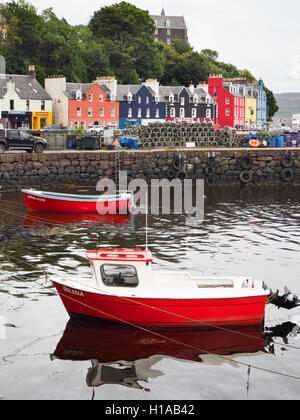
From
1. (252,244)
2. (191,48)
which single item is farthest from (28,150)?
(191,48)

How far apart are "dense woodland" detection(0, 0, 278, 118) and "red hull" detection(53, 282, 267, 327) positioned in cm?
7021

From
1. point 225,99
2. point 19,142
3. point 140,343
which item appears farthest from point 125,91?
point 140,343

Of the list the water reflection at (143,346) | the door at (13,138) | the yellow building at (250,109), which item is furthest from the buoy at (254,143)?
the yellow building at (250,109)

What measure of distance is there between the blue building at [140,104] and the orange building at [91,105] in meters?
1.54

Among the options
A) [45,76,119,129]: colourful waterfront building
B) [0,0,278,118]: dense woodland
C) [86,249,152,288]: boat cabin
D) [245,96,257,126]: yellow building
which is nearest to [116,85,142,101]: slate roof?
[45,76,119,129]: colourful waterfront building

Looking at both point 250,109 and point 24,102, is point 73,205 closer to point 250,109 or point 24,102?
point 24,102

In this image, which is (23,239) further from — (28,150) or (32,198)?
(28,150)

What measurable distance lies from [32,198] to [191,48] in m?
119

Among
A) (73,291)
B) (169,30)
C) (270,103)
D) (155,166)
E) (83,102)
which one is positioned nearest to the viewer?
(73,291)

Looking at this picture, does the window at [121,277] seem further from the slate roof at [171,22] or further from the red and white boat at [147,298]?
the slate roof at [171,22]

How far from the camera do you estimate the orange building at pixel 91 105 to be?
76188 mm

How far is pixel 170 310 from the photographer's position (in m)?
15.6

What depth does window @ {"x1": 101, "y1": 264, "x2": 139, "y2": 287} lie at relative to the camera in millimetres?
15906

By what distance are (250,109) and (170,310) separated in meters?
97.1
